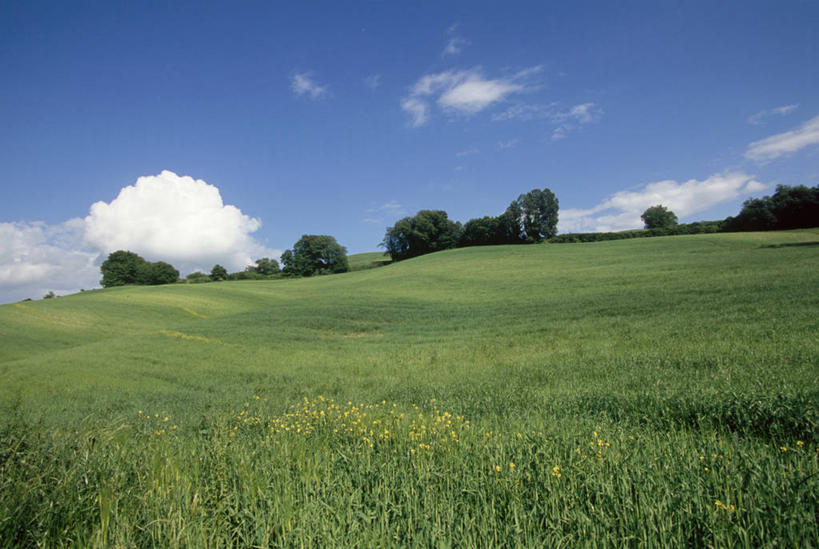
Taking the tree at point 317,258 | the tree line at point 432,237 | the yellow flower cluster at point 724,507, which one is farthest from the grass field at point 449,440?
the tree at point 317,258

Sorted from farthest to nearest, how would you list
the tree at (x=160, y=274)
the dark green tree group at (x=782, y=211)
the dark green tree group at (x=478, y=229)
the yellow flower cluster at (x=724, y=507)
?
Answer: 1. the tree at (x=160, y=274)
2. the dark green tree group at (x=478, y=229)
3. the dark green tree group at (x=782, y=211)
4. the yellow flower cluster at (x=724, y=507)

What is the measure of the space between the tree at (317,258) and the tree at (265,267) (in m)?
18.1

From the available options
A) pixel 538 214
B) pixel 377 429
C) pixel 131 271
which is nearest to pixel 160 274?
pixel 131 271

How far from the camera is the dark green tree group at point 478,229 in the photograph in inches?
3541

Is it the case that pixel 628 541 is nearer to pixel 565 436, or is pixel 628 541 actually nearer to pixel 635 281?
pixel 565 436

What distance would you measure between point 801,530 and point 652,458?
3.94ft

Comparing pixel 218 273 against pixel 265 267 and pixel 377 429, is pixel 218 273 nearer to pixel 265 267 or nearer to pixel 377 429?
pixel 265 267

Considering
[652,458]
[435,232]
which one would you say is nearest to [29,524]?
[652,458]

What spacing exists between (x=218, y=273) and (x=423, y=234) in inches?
2145

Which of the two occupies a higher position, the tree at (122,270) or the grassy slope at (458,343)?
the tree at (122,270)

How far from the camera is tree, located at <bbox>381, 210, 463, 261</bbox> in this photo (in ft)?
343

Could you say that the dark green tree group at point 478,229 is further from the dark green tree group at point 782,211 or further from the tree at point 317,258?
the dark green tree group at point 782,211

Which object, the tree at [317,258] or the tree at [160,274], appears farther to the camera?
the tree at [160,274]

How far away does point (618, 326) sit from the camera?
14.6 meters
